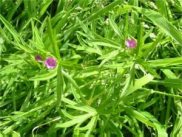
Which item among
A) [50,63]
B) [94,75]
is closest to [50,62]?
[50,63]

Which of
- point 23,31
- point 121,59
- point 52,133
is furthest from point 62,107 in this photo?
point 23,31

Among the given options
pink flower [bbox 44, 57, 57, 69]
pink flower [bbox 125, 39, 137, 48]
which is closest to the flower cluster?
pink flower [bbox 44, 57, 57, 69]

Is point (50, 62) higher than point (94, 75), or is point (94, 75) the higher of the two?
point (50, 62)

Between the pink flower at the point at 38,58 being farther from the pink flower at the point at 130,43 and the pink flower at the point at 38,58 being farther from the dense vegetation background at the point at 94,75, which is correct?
the pink flower at the point at 130,43

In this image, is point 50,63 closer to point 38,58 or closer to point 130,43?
point 38,58

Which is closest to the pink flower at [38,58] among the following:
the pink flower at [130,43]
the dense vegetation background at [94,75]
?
the dense vegetation background at [94,75]

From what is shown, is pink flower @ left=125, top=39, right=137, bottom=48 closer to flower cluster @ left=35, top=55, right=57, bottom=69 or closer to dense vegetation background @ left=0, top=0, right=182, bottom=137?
dense vegetation background @ left=0, top=0, right=182, bottom=137

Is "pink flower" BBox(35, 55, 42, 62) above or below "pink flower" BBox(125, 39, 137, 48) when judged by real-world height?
above

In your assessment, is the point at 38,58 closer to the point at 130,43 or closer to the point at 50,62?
the point at 50,62
